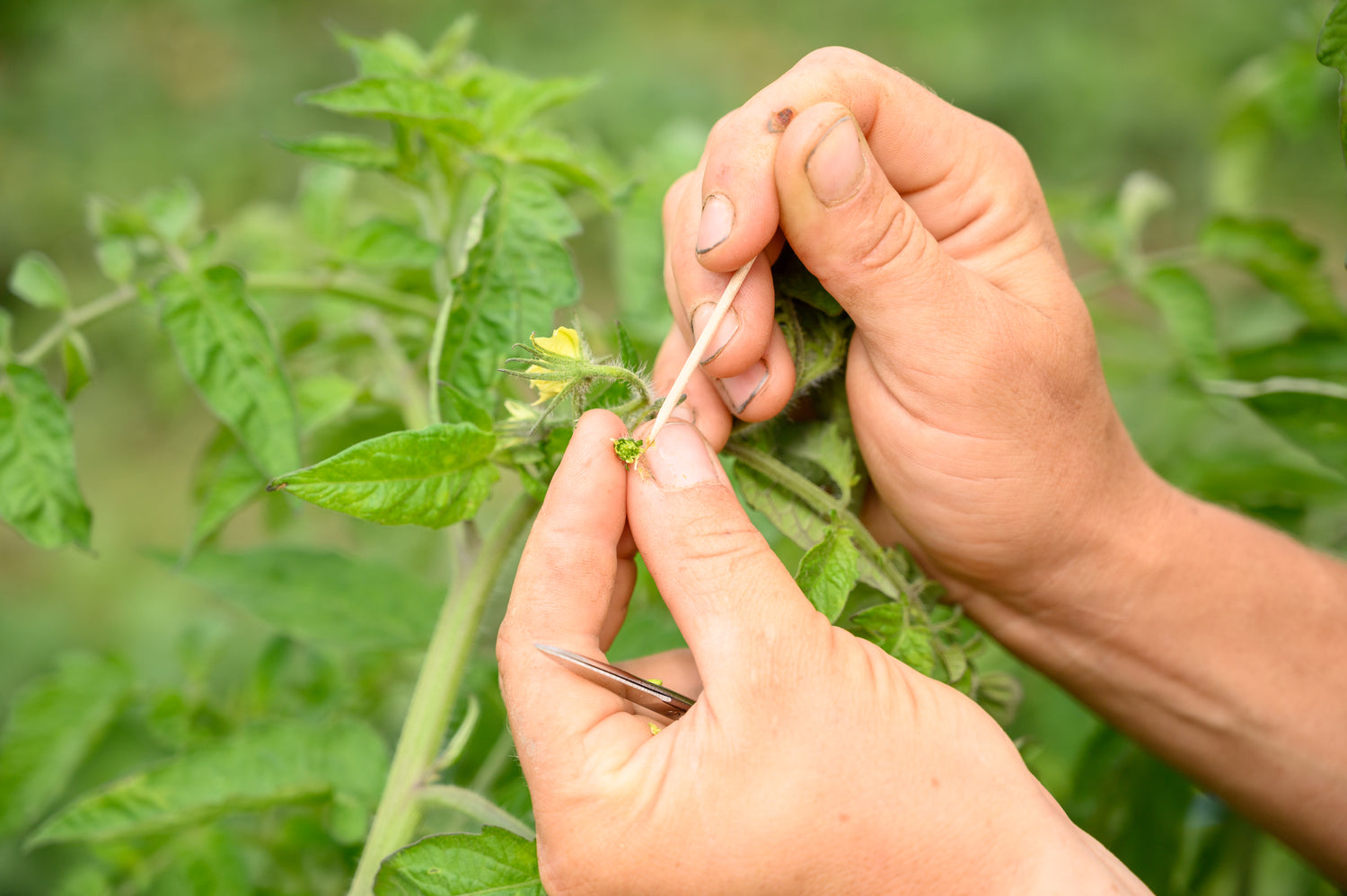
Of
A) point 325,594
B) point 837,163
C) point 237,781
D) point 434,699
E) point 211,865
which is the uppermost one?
point 837,163

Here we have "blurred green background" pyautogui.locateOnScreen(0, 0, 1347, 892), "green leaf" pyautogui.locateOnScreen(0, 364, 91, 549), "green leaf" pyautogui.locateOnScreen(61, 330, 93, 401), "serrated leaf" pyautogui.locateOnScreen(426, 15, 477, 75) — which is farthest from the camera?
"blurred green background" pyautogui.locateOnScreen(0, 0, 1347, 892)

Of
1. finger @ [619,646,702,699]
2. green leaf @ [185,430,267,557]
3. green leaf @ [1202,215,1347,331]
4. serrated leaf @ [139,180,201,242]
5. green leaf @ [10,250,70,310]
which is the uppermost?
green leaf @ [1202,215,1347,331]

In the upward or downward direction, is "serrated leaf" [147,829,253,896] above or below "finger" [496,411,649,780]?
below

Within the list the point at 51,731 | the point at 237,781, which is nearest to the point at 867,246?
the point at 237,781

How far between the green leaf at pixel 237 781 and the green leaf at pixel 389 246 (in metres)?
0.81

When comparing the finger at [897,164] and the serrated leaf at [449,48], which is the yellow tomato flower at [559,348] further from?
the serrated leaf at [449,48]

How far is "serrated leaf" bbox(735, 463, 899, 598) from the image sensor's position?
1374 mm

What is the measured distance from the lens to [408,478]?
3.96ft

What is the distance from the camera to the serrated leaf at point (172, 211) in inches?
69.6

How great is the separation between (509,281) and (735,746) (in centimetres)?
78

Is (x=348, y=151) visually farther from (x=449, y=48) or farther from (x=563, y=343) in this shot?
(x=563, y=343)

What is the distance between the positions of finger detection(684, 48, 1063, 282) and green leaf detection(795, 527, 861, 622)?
386 mm

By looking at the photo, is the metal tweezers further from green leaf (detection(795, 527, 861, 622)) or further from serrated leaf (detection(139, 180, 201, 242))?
serrated leaf (detection(139, 180, 201, 242))

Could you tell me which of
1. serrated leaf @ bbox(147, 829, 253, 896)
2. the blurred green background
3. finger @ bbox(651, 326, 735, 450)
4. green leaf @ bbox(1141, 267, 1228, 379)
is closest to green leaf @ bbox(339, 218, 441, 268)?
finger @ bbox(651, 326, 735, 450)
